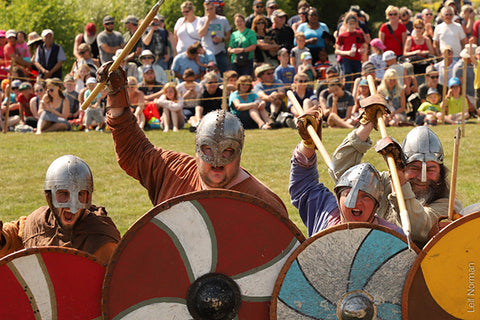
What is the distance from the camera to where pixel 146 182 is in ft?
16.4

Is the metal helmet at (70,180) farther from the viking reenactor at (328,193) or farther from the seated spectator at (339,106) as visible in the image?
the seated spectator at (339,106)

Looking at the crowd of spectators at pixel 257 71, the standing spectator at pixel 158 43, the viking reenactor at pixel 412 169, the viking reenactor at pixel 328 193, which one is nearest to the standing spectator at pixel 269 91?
the crowd of spectators at pixel 257 71

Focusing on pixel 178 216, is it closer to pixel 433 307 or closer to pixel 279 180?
pixel 433 307

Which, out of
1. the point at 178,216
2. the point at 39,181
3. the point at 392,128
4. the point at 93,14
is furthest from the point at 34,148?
the point at 93,14

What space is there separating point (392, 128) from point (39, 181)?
5.52 metres

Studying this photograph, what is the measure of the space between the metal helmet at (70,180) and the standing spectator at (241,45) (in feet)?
34.1

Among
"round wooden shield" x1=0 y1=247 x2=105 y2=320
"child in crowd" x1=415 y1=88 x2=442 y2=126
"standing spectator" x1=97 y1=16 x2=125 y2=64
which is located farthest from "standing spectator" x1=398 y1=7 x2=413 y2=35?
"round wooden shield" x1=0 y1=247 x2=105 y2=320

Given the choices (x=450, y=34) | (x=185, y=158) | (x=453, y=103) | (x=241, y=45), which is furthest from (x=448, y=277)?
(x=450, y=34)

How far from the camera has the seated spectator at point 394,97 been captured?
13.2 m

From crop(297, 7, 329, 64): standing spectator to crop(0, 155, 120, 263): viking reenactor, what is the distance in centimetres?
1125

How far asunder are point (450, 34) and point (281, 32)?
315 cm

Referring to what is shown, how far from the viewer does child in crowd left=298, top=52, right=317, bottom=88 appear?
14.4 meters

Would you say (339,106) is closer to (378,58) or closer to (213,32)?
(378,58)

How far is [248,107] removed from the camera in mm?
13000
